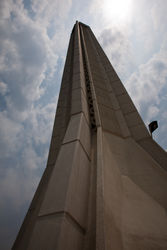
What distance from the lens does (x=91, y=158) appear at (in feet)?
16.0

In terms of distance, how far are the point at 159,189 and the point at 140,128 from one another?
302 centimetres

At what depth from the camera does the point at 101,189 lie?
10.4ft

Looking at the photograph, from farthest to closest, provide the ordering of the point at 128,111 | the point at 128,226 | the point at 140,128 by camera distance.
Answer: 1. the point at 128,111
2. the point at 140,128
3. the point at 128,226

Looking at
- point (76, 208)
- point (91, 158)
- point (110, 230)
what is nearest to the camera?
point (110, 230)

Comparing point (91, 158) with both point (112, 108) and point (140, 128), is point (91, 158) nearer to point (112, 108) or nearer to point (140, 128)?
point (140, 128)

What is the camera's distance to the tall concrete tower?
8.55ft

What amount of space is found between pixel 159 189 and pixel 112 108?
15.6 ft

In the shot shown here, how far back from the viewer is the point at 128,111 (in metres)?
8.58

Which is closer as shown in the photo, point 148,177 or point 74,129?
point 74,129

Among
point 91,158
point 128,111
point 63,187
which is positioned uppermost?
point 128,111

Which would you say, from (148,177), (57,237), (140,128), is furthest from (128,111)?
(57,237)

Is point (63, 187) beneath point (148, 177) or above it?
beneath

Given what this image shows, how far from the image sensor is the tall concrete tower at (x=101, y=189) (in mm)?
2607

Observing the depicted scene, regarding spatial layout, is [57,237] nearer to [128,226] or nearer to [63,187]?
[63,187]
